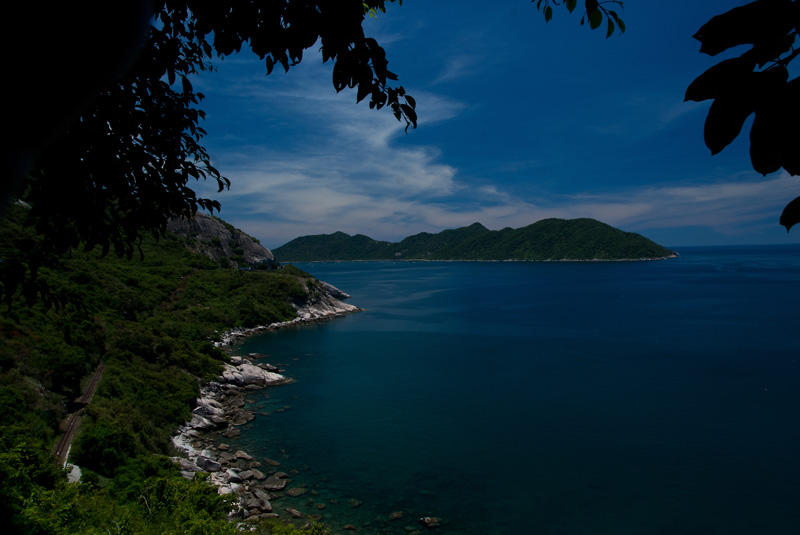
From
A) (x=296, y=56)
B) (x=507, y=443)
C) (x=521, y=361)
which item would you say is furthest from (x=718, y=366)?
(x=296, y=56)

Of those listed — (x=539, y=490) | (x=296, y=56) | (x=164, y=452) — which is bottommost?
(x=539, y=490)

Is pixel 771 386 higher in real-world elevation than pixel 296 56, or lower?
lower

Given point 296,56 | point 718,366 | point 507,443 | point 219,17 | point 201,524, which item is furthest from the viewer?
point 718,366

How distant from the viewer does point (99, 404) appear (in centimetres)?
1873

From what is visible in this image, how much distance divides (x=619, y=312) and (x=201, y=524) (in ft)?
234

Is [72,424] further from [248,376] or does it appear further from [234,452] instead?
[248,376]

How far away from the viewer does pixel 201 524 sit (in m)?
10.5

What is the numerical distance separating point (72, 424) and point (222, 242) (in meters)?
71.7

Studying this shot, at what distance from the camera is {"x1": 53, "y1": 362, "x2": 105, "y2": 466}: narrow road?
14680 millimetres

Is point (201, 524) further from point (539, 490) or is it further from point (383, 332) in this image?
point (383, 332)

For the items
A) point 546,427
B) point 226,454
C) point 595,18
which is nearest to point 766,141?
point 595,18

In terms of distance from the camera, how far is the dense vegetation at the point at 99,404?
31.1ft

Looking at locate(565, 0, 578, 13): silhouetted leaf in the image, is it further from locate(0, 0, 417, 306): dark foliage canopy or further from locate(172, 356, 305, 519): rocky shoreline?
locate(172, 356, 305, 519): rocky shoreline

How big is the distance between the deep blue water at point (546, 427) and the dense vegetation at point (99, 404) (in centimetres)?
546
